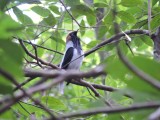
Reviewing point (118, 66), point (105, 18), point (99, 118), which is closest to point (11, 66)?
point (118, 66)

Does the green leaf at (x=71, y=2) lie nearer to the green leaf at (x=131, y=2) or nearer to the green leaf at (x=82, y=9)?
the green leaf at (x=82, y=9)

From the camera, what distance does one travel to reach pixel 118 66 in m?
0.52

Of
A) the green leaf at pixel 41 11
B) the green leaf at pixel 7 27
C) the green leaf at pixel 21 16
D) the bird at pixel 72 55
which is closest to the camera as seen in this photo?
the green leaf at pixel 7 27

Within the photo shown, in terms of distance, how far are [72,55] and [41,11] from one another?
0.89 metres

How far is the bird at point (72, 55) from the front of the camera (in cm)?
249

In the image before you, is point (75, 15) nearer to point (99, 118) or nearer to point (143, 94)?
point (99, 118)

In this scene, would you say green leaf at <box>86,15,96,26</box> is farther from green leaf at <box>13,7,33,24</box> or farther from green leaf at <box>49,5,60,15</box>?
green leaf at <box>13,7,33,24</box>

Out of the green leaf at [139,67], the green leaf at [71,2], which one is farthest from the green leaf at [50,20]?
the green leaf at [139,67]

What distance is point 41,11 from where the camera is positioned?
1.88m

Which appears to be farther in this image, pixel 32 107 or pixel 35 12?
pixel 35 12

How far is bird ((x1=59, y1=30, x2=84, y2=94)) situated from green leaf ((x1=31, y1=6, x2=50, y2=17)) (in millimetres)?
584

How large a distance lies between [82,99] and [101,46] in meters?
0.36

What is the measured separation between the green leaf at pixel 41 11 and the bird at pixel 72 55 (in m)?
0.58

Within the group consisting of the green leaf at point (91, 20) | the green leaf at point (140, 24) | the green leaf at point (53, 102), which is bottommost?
the green leaf at point (53, 102)
